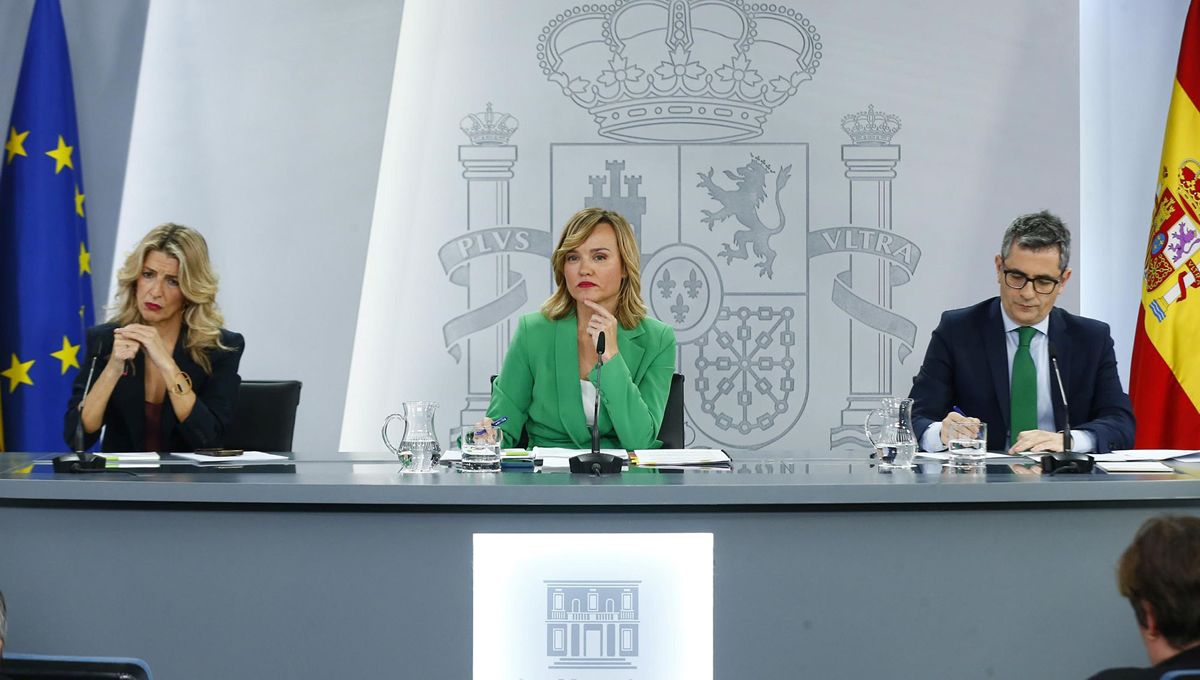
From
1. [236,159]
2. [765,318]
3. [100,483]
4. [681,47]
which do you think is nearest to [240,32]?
[236,159]

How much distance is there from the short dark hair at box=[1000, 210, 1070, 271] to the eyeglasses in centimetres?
5

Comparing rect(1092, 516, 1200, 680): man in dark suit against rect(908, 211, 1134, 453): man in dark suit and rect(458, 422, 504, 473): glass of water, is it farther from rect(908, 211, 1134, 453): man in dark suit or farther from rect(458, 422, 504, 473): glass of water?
rect(908, 211, 1134, 453): man in dark suit

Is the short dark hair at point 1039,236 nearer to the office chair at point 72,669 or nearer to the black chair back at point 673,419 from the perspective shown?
the black chair back at point 673,419

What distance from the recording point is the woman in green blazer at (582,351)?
2887 millimetres

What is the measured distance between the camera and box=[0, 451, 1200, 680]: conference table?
78.3 inches

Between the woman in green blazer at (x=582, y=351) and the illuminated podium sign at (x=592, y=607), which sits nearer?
the illuminated podium sign at (x=592, y=607)

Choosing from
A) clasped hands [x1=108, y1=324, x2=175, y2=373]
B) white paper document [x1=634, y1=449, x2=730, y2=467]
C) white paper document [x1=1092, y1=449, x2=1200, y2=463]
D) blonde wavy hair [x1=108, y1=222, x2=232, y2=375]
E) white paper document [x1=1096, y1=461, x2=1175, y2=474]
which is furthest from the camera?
blonde wavy hair [x1=108, y1=222, x2=232, y2=375]

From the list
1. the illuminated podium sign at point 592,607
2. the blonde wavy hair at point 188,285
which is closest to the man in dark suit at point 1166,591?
the illuminated podium sign at point 592,607

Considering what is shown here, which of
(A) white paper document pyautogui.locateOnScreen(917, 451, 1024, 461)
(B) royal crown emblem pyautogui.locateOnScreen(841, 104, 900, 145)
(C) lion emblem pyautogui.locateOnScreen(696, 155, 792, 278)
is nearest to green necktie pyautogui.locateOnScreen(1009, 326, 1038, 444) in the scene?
(A) white paper document pyautogui.locateOnScreen(917, 451, 1024, 461)

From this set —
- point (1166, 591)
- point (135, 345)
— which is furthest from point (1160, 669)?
point (135, 345)

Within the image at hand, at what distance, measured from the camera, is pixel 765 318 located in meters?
4.17

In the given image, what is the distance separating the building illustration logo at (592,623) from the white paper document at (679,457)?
408 mm

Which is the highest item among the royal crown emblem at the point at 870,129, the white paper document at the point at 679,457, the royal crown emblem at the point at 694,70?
the royal crown emblem at the point at 694,70

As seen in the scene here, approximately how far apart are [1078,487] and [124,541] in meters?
1.80
